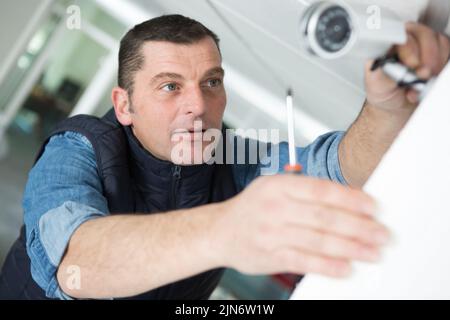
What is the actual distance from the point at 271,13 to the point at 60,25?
6.93 ft

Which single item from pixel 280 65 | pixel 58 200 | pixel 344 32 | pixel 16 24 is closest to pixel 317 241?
pixel 344 32

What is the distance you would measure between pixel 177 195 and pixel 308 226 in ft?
2.27

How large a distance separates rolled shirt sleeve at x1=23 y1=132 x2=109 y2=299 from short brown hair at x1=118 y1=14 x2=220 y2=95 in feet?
0.66

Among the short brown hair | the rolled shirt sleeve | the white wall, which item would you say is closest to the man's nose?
the short brown hair

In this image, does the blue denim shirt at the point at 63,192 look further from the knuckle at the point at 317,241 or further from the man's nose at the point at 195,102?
the knuckle at the point at 317,241

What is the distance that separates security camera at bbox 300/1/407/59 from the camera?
39 cm

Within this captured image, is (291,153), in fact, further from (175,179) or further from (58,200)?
(175,179)

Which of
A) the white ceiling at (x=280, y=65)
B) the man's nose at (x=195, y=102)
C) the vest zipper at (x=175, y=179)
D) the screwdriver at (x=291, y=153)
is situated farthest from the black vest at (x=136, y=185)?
the screwdriver at (x=291, y=153)

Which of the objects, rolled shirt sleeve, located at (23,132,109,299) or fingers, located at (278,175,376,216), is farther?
rolled shirt sleeve, located at (23,132,109,299)

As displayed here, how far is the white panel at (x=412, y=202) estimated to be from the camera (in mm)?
339

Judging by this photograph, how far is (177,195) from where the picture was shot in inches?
38.9

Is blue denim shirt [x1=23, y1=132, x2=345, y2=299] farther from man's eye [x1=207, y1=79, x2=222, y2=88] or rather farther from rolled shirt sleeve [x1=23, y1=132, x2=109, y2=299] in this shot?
man's eye [x1=207, y1=79, x2=222, y2=88]

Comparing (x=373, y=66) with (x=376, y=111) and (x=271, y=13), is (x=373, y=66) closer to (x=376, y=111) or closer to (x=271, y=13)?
(x=376, y=111)
